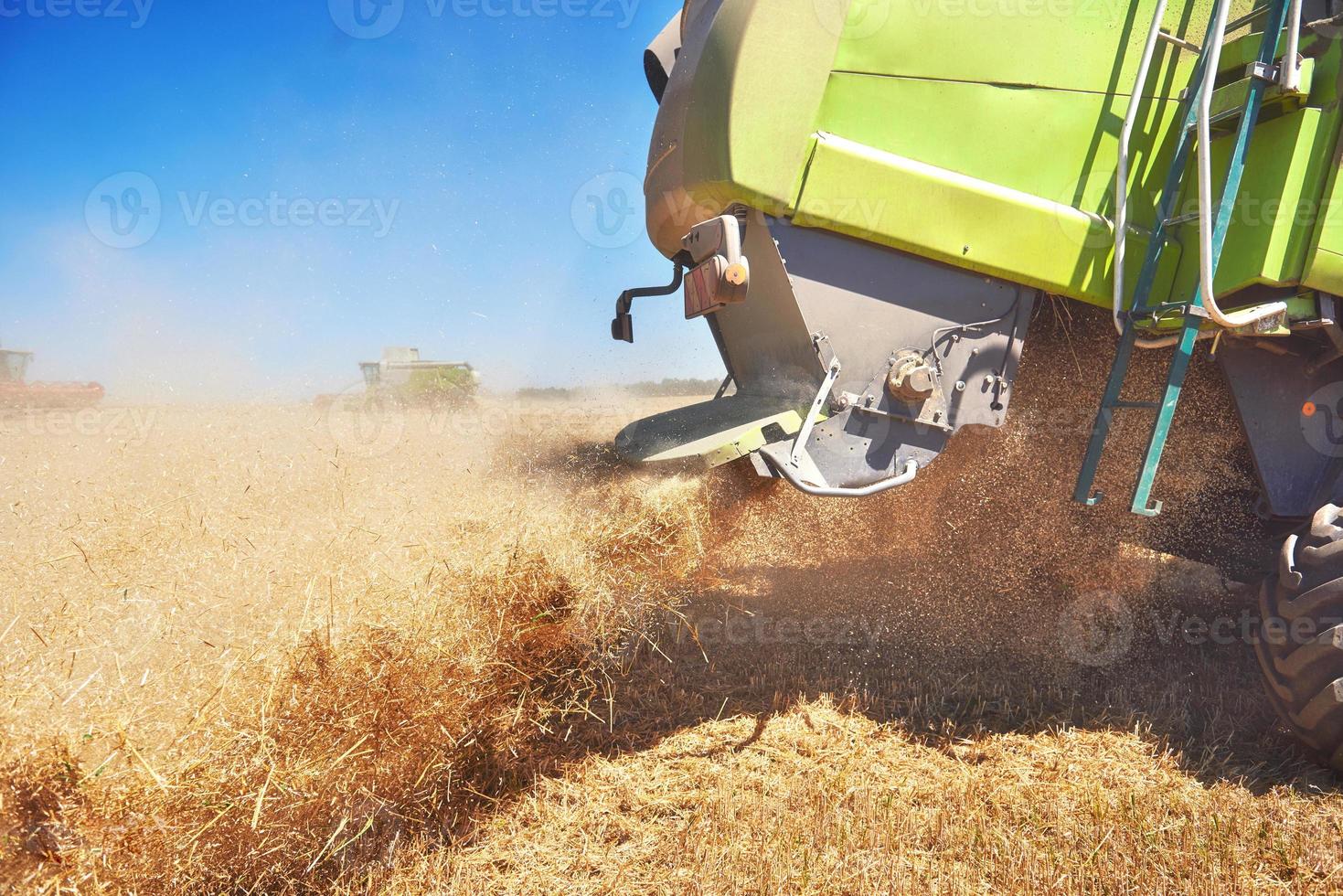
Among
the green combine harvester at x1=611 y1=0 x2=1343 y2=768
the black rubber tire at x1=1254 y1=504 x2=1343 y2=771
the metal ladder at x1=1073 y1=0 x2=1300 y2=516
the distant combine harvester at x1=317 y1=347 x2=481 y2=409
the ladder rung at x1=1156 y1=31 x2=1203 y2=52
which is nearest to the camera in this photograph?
the black rubber tire at x1=1254 y1=504 x2=1343 y2=771

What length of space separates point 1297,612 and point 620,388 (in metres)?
4.28

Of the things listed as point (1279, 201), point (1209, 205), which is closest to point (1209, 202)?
point (1209, 205)

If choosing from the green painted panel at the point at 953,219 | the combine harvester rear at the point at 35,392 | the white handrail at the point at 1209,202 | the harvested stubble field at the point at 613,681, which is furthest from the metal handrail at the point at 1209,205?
the combine harvester rear at the point at 35,392

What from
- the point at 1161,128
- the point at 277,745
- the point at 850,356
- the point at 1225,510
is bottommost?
the point at 277,745

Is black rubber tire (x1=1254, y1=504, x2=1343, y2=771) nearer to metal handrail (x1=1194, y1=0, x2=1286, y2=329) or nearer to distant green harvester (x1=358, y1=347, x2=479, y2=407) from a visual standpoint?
metal handrail (x1=1194, y1=0, x2=1286, y2=329)

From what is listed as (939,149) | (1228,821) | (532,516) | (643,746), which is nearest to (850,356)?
(939,149)

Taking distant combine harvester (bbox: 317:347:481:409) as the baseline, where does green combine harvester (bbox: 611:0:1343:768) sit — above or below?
above

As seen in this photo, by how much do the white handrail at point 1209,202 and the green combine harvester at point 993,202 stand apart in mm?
13

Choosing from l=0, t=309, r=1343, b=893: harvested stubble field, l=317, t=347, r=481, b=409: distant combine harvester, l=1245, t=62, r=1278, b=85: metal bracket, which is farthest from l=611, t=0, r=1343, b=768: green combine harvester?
l=317, t=347, r=481, b=409: distant combine harvester

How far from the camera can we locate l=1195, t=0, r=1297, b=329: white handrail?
2.47m

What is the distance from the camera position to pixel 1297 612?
2502mm

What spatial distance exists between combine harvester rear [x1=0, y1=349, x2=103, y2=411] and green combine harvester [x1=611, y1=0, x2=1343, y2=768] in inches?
292

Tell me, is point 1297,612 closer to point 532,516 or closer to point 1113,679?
point 1113,679

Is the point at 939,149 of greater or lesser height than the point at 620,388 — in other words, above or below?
above
